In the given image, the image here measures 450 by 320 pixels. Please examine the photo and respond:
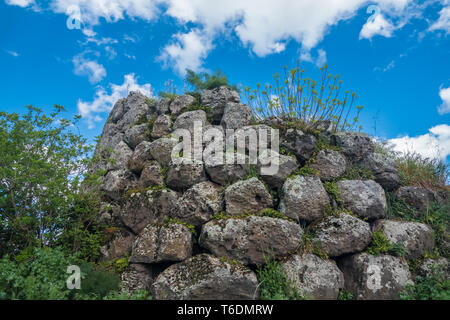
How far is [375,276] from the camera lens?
17.3 ft

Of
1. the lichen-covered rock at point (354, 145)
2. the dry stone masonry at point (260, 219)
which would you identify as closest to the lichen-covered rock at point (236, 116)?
the dry stone masonry at point (260, 219)

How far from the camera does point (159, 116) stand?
8.40 metres

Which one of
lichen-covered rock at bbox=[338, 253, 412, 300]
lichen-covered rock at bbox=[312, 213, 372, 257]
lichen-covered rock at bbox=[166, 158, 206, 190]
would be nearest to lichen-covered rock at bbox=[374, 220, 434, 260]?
lichen-covered rock at bbox=[338, 253, 412, 300]

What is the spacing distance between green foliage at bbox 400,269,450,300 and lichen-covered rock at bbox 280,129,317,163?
3397 mm

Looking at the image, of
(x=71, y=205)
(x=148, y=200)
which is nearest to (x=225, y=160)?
(x=148, y=200)

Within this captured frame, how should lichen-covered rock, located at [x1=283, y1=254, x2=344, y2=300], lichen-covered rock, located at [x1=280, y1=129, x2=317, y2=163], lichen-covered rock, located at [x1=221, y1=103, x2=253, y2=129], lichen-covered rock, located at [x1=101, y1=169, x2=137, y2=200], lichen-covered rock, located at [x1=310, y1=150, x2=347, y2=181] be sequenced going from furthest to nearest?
lichen-covered rock, located at [x1=221, y1=103, x2=253, y2=129], lichen-covered rock, located at [x1=101, y1=169, x2=137, y2=200], lichen-covered rock, located at [x1=280, y1=129, x2=317, y2=163], lichen-covered rock, located at [x1=310, y1=150, x2=347, y2=181], lichen-covered rock, located at [x1=283, y1=254, x2=344, y2=300]

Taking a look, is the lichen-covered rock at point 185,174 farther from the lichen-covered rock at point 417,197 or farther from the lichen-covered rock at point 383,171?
the lichen-covered rock at point 417,197

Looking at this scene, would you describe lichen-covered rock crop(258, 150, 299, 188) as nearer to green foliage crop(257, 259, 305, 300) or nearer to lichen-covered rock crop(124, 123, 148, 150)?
green foliage crop(257, 259, 305, 300)

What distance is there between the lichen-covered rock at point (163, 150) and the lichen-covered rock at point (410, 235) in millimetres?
5255

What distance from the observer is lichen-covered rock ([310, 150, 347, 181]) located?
22.0ft

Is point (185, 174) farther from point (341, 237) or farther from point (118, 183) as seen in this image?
point (341, 237)

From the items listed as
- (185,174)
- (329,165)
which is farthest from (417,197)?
(185,174)

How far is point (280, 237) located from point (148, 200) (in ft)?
10.1

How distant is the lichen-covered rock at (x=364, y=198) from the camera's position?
244 inches
